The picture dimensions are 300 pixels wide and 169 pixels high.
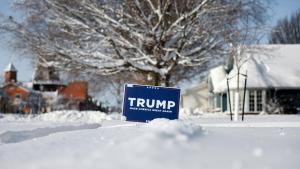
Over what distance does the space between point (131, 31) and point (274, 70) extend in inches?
772

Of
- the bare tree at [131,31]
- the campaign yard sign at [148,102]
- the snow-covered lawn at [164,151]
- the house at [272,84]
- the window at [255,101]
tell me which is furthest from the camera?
the window at [255,101]

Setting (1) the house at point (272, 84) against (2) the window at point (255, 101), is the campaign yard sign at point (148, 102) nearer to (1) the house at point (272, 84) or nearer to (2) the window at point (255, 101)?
(1) the house at point (272, 84)

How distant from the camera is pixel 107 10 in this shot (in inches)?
837

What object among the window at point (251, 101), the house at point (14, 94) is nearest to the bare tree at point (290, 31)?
the window at point (251, 101)

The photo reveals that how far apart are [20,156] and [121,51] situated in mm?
16574

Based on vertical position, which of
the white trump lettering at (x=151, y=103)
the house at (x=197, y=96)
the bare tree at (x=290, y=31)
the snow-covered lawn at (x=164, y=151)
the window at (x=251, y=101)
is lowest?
the snow-covered lawn at (x=164, y=151)

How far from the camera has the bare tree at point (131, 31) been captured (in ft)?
68.8

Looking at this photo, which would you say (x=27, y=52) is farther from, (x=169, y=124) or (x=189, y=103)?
(x=189, y=103)

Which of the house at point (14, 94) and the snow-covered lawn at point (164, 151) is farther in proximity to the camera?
the house at point (14, 94)

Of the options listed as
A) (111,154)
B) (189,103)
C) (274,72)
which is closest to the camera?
(111,154)

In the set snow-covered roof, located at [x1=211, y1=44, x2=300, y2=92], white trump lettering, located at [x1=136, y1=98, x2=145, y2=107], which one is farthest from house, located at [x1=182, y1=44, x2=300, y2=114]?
white trump lettering, located at [x1=136, y1=98, x2=145, y2=107]

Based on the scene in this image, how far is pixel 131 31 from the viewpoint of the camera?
20875 mm

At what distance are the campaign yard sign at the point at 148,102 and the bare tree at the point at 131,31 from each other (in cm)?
1073

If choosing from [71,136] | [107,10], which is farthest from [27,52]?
[71,136]
